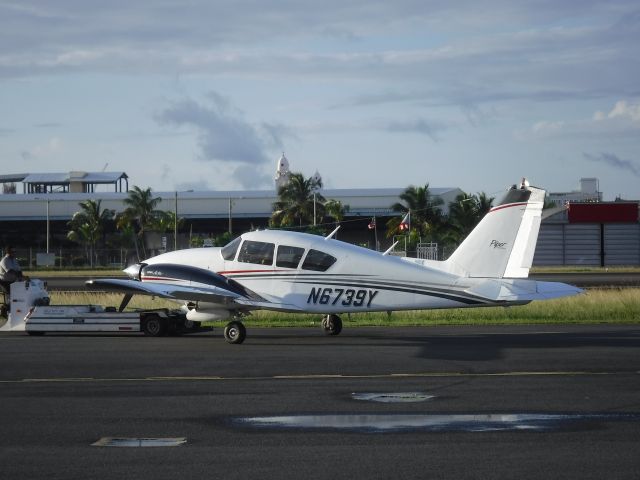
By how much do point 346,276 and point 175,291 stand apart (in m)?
3.94

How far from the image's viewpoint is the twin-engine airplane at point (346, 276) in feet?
71.6

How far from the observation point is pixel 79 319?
24.0 m

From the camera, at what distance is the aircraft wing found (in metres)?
22.3

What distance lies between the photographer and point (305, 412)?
12562 millimetres

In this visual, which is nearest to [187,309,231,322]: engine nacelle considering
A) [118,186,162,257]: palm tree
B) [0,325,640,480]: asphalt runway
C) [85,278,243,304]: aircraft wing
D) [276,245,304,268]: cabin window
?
[85,278,243,304]: aircraft wing

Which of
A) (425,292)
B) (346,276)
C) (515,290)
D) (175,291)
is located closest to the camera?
(515,290)

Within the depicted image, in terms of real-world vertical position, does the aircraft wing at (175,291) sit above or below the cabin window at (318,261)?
below

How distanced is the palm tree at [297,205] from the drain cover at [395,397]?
236ft

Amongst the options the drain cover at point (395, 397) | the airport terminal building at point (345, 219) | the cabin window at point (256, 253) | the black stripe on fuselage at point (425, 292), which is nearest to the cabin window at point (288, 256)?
the cabin window at point (256, 253)

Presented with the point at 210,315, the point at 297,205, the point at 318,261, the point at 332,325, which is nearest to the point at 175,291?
the point at 210,315

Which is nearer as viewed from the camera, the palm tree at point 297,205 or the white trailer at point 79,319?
the white trailer at point 79,319

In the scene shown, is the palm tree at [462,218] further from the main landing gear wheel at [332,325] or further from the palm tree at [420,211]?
the main landing gear wheel at [332,325]

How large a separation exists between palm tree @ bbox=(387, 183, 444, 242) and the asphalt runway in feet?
208

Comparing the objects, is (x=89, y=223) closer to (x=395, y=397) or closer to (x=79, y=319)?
(x=79, y=319)
